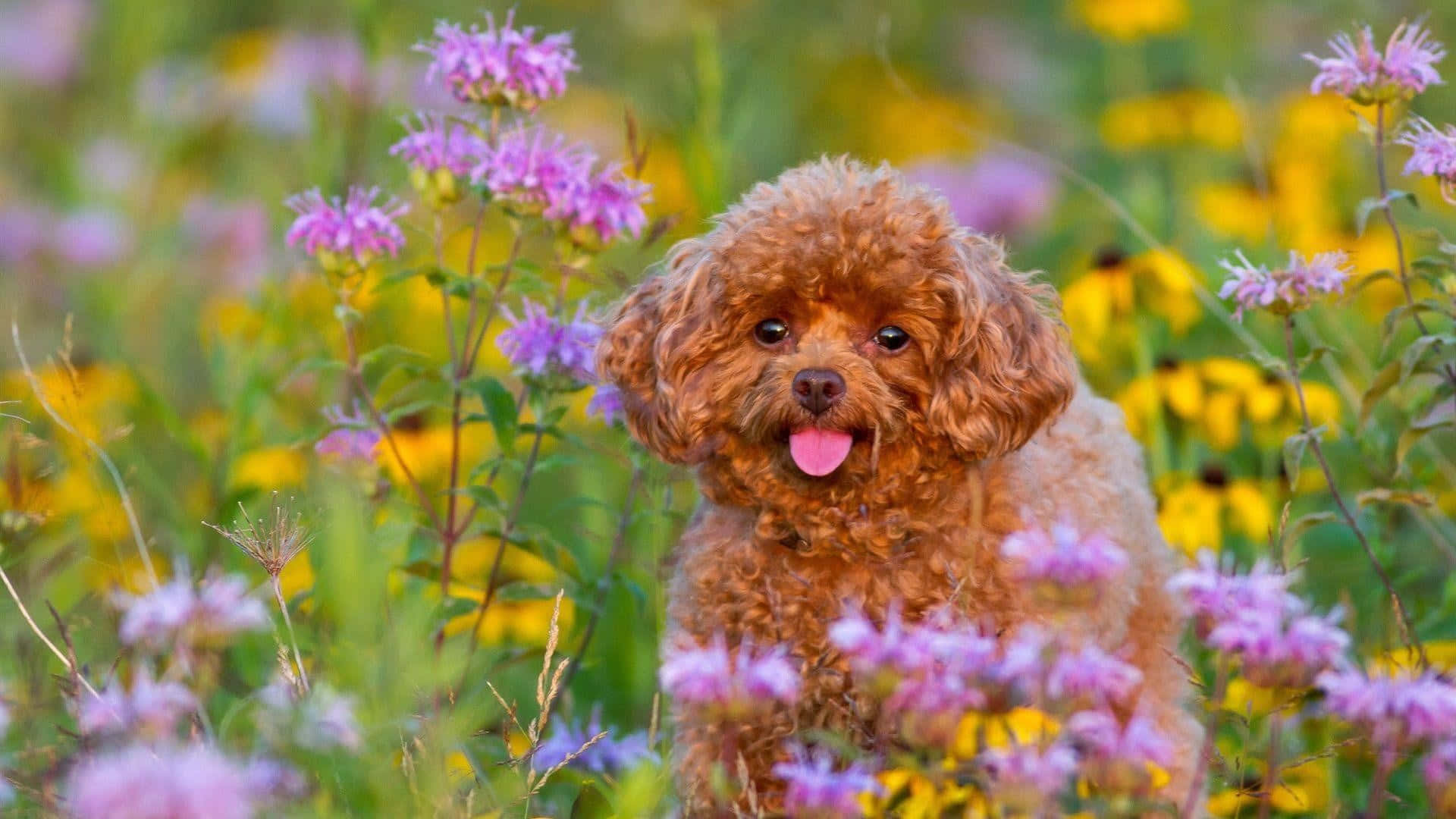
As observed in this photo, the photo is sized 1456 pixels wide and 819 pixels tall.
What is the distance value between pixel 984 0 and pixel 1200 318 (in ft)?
18.0

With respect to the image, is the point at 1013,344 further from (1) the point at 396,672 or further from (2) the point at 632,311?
(1) the point at 396,672

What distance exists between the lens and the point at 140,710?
2062mm

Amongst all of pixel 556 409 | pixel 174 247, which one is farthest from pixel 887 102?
pixel 556 409

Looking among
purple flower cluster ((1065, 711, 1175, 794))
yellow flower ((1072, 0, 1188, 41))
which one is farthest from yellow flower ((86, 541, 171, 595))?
yellow flower ((1072, 0, 1188, 41))

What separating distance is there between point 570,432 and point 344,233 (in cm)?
196

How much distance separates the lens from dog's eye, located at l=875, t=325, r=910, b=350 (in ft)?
9.73

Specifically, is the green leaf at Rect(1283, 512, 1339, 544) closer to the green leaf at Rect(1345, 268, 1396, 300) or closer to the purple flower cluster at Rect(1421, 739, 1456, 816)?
the green leaf at Rect(1345, 268, 1396, 300)

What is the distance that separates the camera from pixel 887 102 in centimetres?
921

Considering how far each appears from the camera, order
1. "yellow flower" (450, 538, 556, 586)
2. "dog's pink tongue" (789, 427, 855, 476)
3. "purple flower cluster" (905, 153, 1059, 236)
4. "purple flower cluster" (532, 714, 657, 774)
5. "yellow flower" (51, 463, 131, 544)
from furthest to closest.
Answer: "purple flower cluster" (905, 153, 1059, 236), "yellow flower" (450, 538, 556, 586), "yellow flower" (51, 463, 131, 544), "purple flower cluster" (532, 714, 657, 774), "dog's pink tongue" (789, 427, 855, 476)

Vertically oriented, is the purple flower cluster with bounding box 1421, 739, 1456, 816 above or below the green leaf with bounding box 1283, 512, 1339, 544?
below

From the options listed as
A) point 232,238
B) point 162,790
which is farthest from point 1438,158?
point 232,238

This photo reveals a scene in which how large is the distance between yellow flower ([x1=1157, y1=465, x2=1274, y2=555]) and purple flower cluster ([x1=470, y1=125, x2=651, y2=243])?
1.53 metres

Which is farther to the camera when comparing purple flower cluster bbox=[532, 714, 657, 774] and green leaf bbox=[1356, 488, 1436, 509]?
purple flower cluster bbox=[532, 714, 657, 774]

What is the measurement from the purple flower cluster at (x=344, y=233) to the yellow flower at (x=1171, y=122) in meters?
3.90
